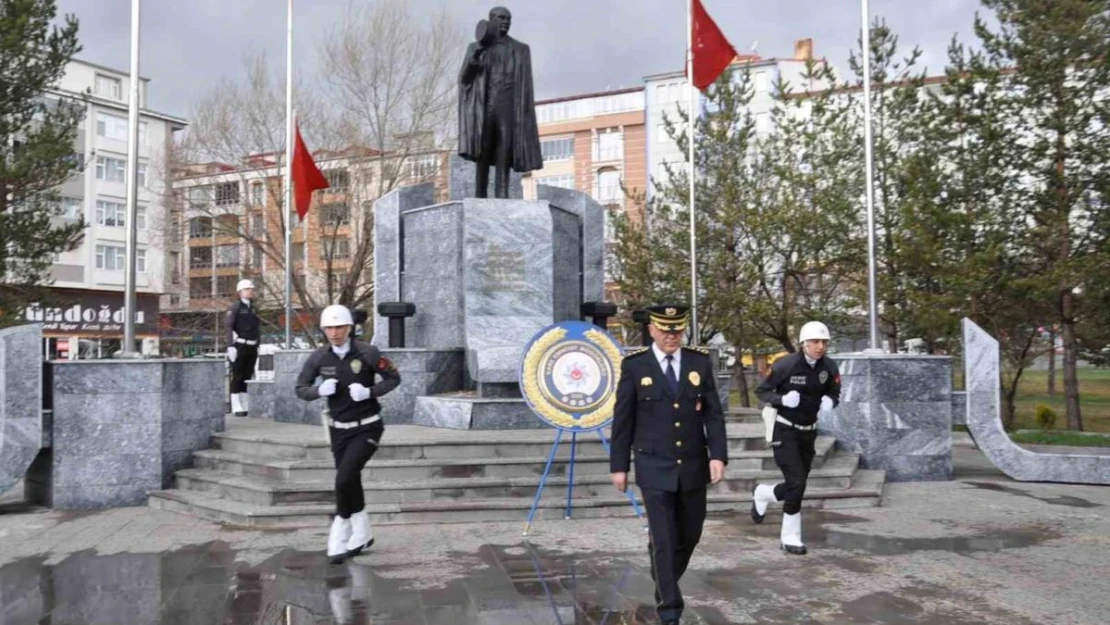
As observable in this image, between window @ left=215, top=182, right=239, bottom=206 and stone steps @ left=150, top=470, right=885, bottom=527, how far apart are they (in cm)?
2344

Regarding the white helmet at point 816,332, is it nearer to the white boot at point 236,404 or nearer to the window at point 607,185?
the white boot at point 236,404

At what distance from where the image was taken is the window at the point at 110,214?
176 feet

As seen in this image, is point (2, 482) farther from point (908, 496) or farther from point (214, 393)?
point (908, 496)

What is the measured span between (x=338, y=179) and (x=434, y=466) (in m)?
22.3

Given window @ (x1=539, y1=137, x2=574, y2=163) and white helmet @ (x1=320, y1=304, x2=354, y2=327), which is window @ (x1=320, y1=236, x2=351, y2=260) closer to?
white helmet @ (x1=320, y1=304, x2=354, y2=327)

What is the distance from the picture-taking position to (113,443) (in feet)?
33.9

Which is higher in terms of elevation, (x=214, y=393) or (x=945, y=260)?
(x=945, y=260)

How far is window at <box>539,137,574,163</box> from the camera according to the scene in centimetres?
6350

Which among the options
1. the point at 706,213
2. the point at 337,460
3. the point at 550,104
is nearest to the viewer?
the point at 337,460

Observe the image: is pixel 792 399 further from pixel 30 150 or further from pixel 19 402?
pixel 30 150

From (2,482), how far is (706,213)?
18.8 m

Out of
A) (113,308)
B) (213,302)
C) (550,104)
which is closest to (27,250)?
(213,302)

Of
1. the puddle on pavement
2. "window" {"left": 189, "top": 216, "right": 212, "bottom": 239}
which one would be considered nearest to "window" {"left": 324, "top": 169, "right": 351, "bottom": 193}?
"window" {"left": 189, "top": 216, "right": 212, "bottom": 239}

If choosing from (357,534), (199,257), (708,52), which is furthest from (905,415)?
(199,257)
